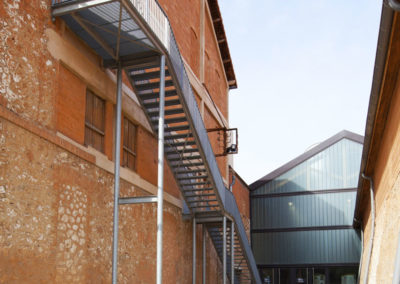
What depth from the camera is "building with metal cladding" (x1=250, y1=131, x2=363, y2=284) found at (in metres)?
30.0

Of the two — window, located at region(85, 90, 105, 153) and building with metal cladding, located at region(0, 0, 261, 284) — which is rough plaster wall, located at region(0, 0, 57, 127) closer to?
building with metal cladding, located at region(0, 0, 261, 284)

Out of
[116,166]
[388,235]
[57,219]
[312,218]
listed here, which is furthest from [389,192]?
[312,218]

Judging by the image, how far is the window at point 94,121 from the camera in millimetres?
12438

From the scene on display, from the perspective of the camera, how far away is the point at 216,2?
28.1m

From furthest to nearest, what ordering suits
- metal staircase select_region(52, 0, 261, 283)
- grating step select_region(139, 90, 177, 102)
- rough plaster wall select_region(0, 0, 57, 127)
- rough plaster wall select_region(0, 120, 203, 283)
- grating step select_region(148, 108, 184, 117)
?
1. grating step select_region(148, 108, 184, 117)
2. grating step select_region(139, 90, 177, 102)
3. metal staircase select_region(52, 0, 261, 283)
4. rough plaster wall select_region(0, 0, 57, 127)
5. rough plaster wall select_region(0, 120, 203, 283)

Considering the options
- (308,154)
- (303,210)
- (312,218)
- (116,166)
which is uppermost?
(308,154)

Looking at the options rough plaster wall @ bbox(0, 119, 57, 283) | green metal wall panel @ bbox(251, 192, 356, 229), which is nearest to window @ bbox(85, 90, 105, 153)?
rough plaster wall @ bbox(0, 119, 57, 283)

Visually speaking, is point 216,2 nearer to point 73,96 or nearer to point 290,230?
point 290,230

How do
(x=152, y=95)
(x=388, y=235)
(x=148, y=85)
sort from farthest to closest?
(x=152, y=95) < (x=148, y=85) < (x=388, y=235)

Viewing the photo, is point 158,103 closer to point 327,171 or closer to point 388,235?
point 388,235

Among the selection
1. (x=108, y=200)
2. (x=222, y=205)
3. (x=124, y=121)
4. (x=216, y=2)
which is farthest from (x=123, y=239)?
(x=216, y=2)

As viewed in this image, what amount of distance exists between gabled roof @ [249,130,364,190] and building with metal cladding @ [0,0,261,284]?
563 inches

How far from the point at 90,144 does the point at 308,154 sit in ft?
70.3

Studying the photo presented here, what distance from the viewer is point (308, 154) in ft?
103
